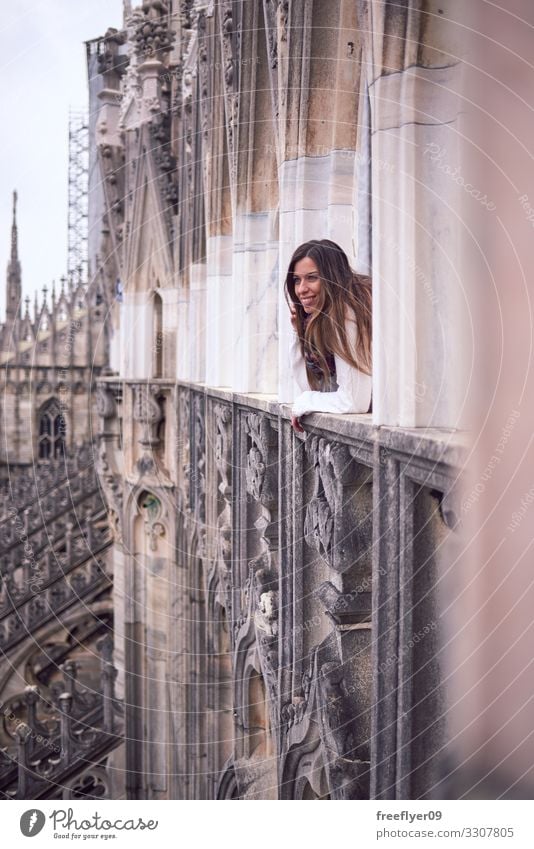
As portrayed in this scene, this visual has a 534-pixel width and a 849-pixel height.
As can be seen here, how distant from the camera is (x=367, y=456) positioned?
1.87 metres

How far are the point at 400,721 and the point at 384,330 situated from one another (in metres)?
0.69

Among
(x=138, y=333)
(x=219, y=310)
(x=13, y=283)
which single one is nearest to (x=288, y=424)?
(x=219, y=310)

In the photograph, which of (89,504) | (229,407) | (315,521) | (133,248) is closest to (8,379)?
(89,504)

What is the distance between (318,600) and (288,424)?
1.52 ft

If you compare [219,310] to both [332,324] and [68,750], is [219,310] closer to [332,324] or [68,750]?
[332,324]

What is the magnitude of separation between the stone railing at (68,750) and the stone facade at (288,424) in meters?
0.25

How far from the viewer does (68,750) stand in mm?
6719

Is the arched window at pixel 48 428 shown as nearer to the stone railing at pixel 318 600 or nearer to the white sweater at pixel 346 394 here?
the stone railing at pixel 318 600

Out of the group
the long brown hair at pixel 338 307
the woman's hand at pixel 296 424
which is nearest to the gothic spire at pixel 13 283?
the woman's hand at pixel 296 424

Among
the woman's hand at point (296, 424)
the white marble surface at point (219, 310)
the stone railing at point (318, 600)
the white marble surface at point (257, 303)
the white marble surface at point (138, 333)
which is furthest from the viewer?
the white marble surface at point (138, 333)

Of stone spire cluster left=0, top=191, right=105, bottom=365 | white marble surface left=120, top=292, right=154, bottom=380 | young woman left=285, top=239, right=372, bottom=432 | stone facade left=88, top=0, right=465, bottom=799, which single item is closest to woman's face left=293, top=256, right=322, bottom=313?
young woman left=285, top=239, right=372, bottom=432

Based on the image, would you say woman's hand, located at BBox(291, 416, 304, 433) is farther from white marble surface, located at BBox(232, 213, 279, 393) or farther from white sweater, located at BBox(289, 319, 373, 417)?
white marble surface, located at BBox(232, 213, 279, 393)

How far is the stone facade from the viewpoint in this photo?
174 cm

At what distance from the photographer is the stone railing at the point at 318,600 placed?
1.66 m
